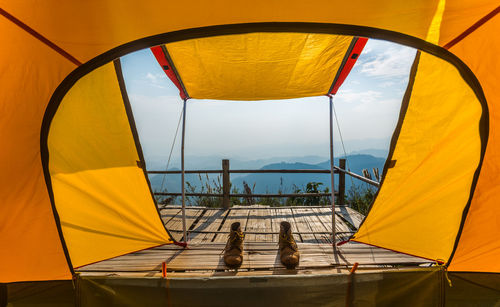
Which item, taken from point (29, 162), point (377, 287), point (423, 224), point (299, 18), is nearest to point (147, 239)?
point (29, 162)

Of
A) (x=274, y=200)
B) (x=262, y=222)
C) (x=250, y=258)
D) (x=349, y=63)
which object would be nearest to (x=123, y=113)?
(x=250, y=258)

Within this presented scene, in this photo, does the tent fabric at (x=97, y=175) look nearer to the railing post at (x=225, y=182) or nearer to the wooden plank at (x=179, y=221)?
the wooden plank at (x=179, y=221)

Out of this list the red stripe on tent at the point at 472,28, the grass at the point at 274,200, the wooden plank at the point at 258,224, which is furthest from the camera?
the grass at the point at 274,200

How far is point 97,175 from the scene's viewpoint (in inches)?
72.0

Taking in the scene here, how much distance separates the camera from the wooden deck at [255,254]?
202 cm

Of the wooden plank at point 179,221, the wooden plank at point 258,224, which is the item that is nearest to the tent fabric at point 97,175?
the wooden plank at point 179,221

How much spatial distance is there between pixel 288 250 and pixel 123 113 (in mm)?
2036

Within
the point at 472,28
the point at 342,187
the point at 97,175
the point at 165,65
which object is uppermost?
the point at 165,65

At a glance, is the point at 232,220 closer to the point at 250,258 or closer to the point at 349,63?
the point at 250,258

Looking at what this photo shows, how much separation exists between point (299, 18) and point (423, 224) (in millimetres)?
1812

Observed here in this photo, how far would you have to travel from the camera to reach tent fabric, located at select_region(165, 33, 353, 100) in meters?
1.87

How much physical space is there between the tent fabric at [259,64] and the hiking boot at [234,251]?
5.35 feet

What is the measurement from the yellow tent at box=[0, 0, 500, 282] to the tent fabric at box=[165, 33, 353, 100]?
3 cm

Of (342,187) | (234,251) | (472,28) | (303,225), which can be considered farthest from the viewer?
(342,187)
